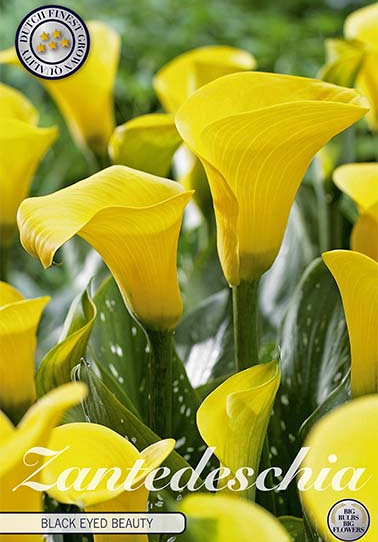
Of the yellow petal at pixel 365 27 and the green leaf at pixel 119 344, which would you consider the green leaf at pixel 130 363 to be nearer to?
the green leaf at pixel 119 344

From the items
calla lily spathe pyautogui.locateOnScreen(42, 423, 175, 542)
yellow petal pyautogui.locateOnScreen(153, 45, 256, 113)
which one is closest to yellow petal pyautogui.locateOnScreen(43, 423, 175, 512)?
calla lily spathe pyautogui.locateOnScreen(42, 423, 175, 542)

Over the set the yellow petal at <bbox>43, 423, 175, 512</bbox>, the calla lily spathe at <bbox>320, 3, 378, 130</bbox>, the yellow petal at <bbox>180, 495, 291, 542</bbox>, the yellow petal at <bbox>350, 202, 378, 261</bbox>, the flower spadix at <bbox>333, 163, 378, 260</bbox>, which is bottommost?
the yellow petal at <bbox>43, 423, 175, 512</bbox>

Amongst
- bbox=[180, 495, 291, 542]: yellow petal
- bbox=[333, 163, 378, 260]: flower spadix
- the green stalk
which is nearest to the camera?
bbox=[180, 495, 291, 542]: yellow petal

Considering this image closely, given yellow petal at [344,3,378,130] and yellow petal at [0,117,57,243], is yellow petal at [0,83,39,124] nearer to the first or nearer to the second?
yellow petal at [0,117,57,243]

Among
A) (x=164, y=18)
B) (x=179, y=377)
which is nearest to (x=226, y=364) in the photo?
(x=179, y=377)

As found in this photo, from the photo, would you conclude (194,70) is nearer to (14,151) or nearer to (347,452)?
(14,151)

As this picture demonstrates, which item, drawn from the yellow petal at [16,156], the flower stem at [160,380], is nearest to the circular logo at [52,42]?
the yellow petal at [16,156]

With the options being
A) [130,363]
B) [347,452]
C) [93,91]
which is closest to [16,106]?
[93,91]
